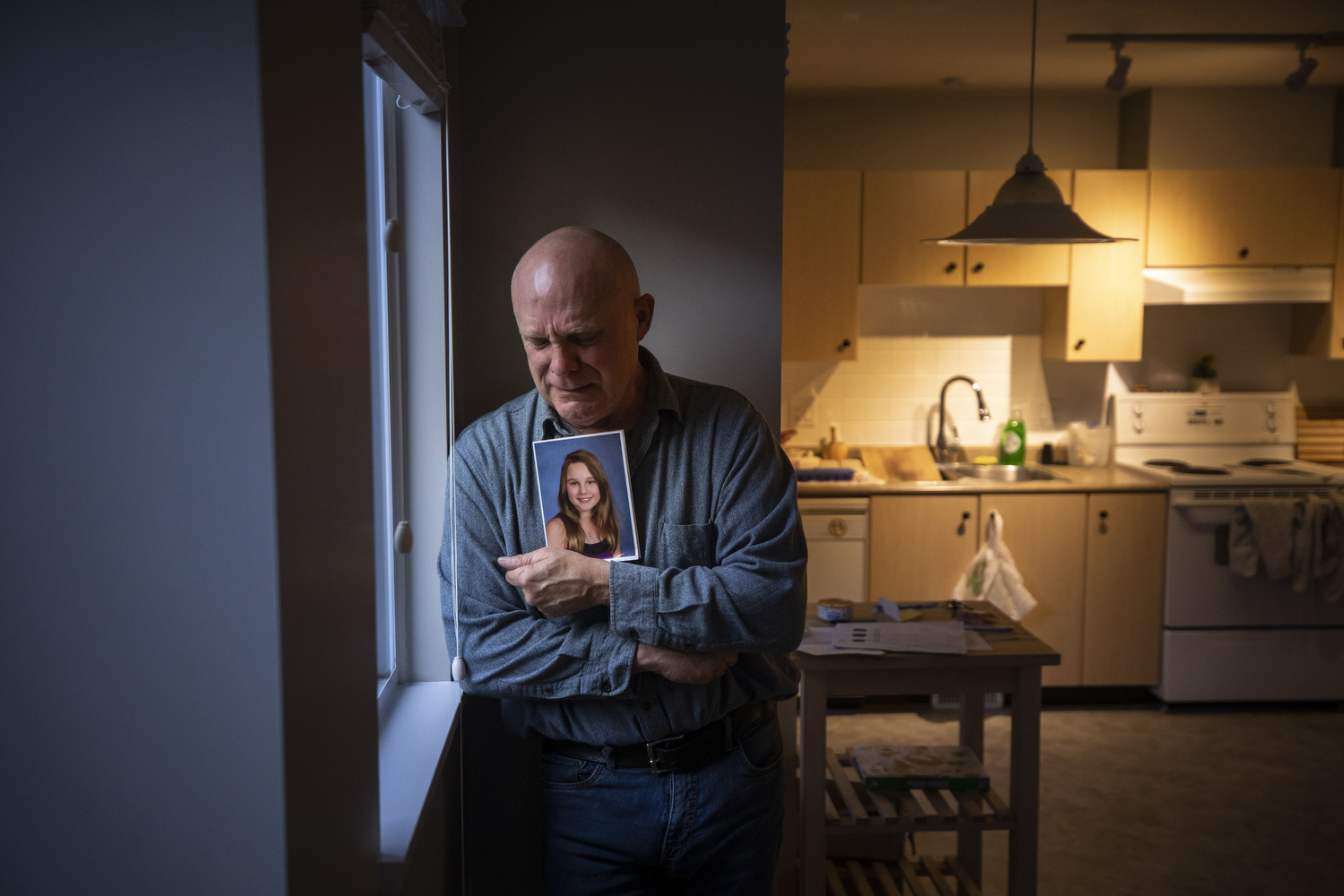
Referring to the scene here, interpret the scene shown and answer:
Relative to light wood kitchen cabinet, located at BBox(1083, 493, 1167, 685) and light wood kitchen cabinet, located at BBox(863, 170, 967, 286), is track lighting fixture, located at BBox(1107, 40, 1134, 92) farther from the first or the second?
light wood kitchen cabinet, located at BBox(1083, 493, 1167, 685)

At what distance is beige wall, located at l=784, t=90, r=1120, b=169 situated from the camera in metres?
4.87

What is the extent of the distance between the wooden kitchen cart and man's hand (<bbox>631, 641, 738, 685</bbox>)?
83 cm

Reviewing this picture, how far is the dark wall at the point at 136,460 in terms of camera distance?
74 cm

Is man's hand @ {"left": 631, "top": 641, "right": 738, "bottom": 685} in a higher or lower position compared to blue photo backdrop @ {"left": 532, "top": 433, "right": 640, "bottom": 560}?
lower

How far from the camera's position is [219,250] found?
0.77 metres

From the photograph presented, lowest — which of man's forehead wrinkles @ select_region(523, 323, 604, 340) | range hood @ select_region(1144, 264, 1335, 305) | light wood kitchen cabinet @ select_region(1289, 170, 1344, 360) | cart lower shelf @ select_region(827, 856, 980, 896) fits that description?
cart lower shelf @ select_region(827, 856, 980, 896)

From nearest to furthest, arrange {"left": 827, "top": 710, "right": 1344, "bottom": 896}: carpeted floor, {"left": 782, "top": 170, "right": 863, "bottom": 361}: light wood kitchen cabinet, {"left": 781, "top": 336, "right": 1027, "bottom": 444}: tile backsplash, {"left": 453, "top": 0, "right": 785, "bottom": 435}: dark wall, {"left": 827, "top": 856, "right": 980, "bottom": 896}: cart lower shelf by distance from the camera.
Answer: {"left": 453, "top": 0, "right": 785, "bottom": 435}: dark wall → {"left": 827, "top": 856, "right": 980, "bottom": 896}: cart lower shelf → {"left": 827, "top": 710, "right": 1344, "bottom": 896}: carpeted floor → {"left": 782, "top": 170, "right": 863, "bottom": 361}: light wood kitchen cabinet → {"left": 781, "top": 336, "right": 1027, "bottom": 444}: tile backsplash

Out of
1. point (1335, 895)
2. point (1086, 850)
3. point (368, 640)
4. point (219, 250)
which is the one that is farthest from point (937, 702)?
point (219, 250)

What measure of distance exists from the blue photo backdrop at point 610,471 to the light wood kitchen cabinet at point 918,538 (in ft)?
9.45

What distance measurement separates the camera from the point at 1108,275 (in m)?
4.51

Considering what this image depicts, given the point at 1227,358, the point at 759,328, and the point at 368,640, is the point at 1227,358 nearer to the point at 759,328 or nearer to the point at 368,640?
the point at 759,328

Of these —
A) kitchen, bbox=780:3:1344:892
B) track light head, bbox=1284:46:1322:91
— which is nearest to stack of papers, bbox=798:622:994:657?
kitchen, bbox=780:3:1344:892

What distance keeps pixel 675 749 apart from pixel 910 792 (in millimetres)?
1085

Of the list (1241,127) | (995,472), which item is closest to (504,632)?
(995,472)
